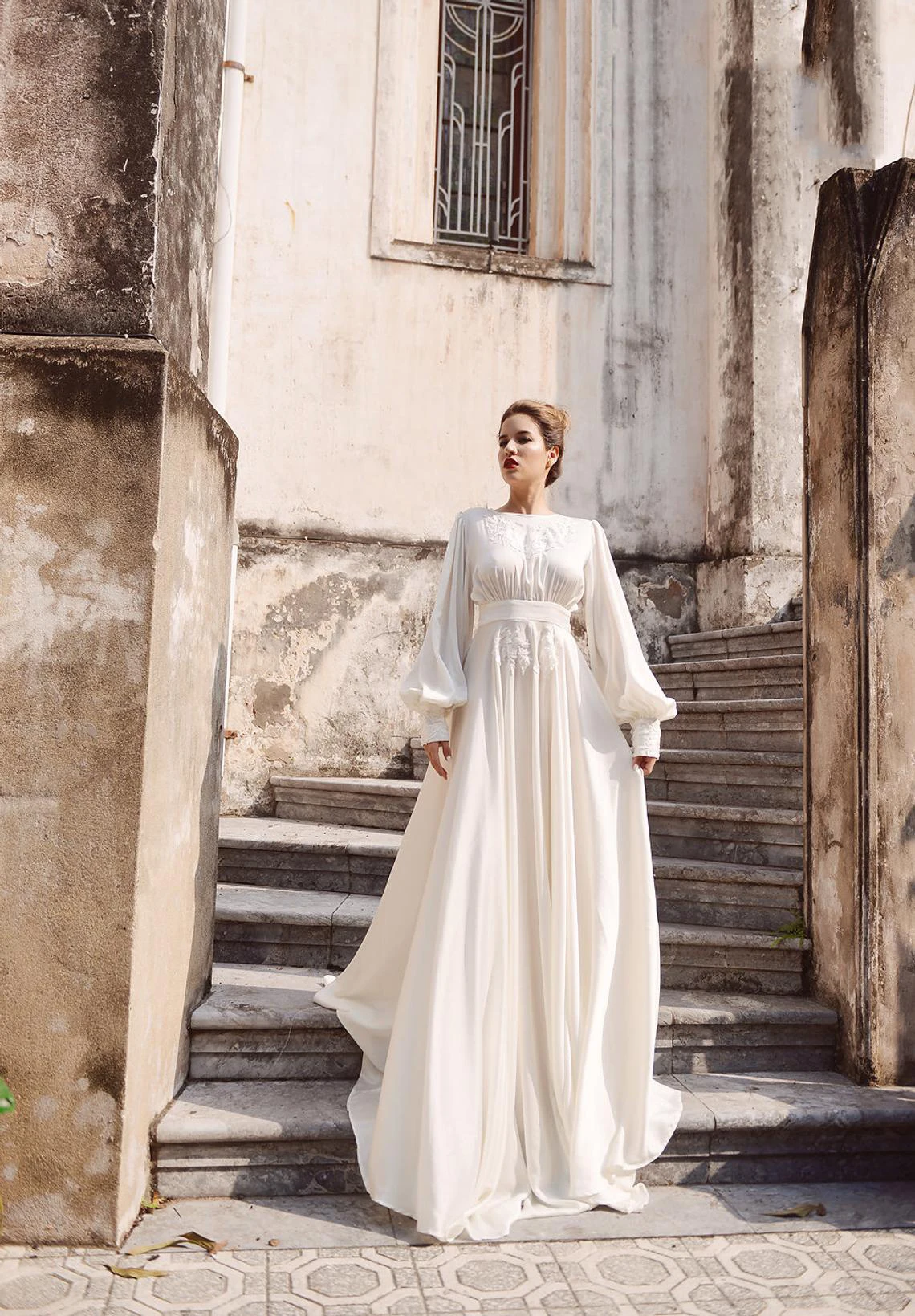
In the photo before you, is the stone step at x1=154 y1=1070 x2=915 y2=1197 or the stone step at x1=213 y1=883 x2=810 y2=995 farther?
the stone step at x1=213 y1=883 x2=810 y2=995

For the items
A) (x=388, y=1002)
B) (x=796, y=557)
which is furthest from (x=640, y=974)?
(x=796, y=557)

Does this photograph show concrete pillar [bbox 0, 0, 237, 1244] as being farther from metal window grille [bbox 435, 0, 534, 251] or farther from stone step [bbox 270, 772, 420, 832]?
metal window grille [bbox 435, 0, 534, 251]

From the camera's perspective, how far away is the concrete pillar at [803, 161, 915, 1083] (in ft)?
11.9

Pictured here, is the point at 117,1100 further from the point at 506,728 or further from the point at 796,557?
the point at 796,557

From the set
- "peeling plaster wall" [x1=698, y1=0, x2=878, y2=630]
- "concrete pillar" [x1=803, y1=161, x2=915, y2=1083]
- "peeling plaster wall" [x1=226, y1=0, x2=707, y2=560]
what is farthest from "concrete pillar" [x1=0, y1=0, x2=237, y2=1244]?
"peeling plaster wall" [x1=698, y1=0, x2=878, y2=630]

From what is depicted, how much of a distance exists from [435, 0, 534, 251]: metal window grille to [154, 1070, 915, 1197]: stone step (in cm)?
576

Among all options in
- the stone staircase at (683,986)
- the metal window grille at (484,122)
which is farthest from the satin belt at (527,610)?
the metal window grille at (484,122)

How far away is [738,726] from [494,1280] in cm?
301

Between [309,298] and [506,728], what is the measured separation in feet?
14.3

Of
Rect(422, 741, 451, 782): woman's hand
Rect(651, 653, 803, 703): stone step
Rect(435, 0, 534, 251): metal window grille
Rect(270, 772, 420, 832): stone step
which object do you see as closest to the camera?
Rect(422, 741, 451, 782): woman's hand

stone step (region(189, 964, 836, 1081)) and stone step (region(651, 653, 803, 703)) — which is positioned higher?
stone step (region(651, 653, 803, 703))

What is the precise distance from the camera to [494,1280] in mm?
2621

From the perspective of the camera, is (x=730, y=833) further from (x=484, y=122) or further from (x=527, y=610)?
(x=484, y=122)

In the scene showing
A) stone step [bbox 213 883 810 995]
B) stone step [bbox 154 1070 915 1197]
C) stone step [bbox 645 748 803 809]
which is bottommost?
stone step [bbox 154 1070 915 1197]
